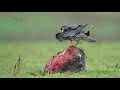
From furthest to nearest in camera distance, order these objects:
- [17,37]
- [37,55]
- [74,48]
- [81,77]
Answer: [17,37], [37,55], [74,48], [81,77]

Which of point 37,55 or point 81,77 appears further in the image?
point 37,55

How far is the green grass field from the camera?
24.0 feet

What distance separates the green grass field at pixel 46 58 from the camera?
288 inches

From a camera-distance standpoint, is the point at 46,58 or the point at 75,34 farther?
the point at 46,58

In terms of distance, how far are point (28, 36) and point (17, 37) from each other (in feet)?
0.81

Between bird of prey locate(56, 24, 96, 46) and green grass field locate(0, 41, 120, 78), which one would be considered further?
bird of prey locate(56, 24, 96, 46)

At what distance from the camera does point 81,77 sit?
7.06m

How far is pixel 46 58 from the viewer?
944 centimetres

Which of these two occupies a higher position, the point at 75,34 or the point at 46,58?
the point at 75,34

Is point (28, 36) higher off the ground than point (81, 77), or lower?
higher

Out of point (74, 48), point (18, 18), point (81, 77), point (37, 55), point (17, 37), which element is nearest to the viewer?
point (81, 77)
